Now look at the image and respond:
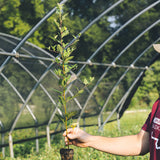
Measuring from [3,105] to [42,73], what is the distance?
1.13 m

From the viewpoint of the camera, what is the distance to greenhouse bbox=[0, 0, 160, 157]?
235 inches

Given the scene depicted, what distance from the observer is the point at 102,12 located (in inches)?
234

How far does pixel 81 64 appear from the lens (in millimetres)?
7125

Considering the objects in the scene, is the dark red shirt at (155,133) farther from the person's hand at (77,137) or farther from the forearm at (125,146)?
the person's hand at (77,137)

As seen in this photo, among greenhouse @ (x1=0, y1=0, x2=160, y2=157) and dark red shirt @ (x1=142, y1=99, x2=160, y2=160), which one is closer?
dark red shirt @ (x1=142, y1=99, x2=160, y2=160)

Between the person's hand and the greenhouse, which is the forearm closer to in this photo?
the person's hand

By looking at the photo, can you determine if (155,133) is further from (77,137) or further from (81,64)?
(81,64)

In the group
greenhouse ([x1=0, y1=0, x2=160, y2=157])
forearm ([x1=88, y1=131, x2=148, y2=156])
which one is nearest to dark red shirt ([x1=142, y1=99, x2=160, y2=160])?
forearm ([x1=88, y1=131, x2=148, y2=156])

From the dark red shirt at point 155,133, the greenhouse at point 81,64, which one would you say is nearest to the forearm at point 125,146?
the dark red shirt at point 155,133

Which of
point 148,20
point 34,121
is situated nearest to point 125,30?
point 148,20

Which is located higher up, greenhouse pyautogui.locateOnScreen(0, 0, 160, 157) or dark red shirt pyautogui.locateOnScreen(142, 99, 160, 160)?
greenhouse pyautogui.locateOnScreen(0, 0, 160, 157)

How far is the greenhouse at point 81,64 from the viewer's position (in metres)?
5.97

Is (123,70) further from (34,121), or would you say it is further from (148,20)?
(34,121)

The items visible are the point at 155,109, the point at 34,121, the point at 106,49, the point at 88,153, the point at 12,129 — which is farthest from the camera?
the point at 106,49
